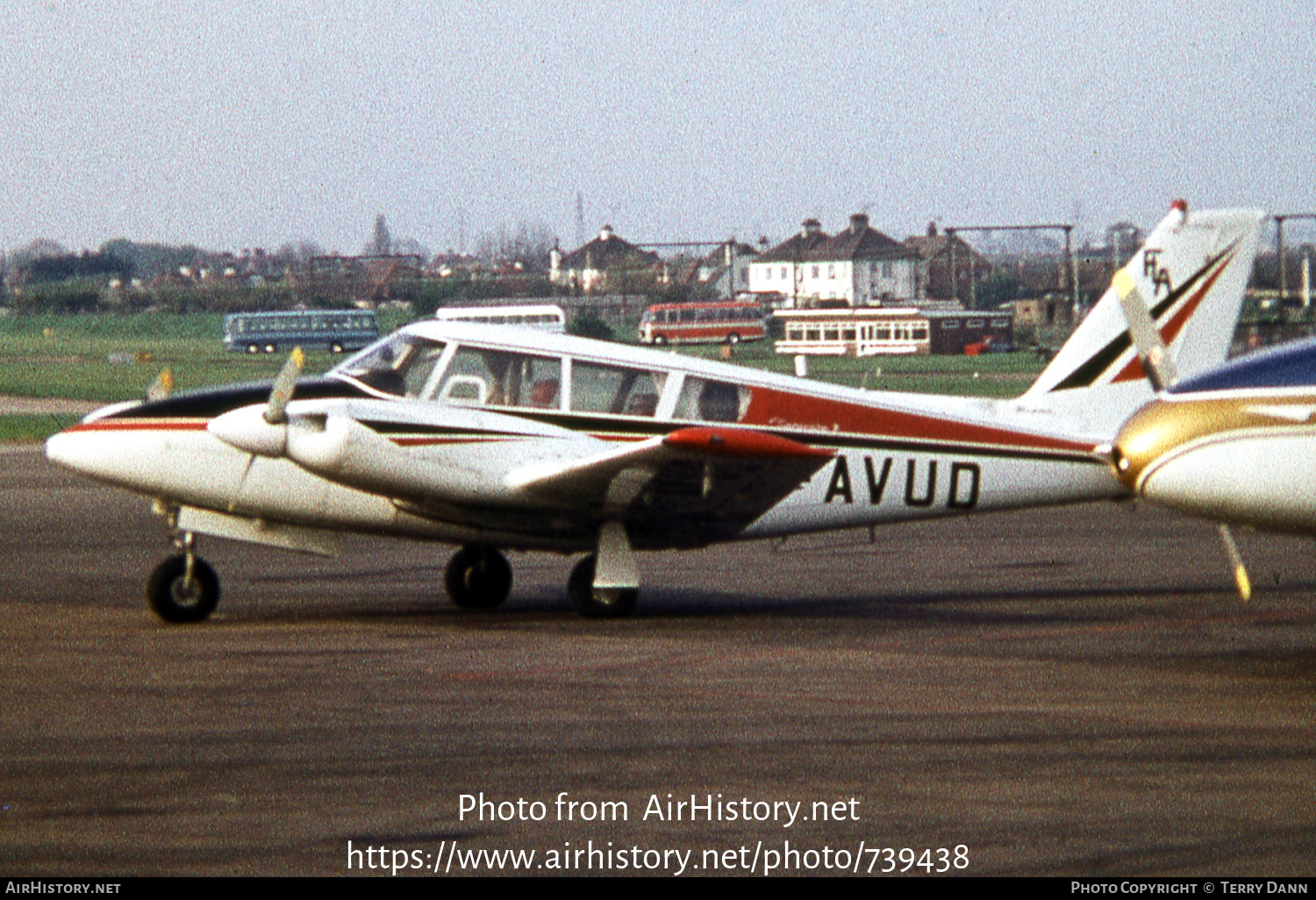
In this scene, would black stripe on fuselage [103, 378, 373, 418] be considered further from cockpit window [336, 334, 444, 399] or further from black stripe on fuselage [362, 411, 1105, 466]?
black stripe on fuselage [362, 411, 1105, 466]

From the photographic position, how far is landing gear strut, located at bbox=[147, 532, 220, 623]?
12.1m

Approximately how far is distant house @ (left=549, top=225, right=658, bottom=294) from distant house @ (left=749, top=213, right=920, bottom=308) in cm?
818

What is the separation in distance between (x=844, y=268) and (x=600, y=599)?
64.4 m

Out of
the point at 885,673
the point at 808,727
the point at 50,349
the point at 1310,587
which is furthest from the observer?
the point at 50,349

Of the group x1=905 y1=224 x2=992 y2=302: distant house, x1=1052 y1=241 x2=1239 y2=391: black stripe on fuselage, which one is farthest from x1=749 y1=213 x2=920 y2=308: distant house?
x1=1052 y1=241 x2=1239 y2=391: black stripe on fuselage

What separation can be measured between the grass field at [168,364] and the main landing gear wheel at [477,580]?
2266 centimetres

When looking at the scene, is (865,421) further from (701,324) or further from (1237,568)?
(701,324)

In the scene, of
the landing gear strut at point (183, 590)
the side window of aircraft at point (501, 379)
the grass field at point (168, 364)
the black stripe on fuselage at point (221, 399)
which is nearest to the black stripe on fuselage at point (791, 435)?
the side window of aircraft at point (501, 379)

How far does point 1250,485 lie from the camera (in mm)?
9320

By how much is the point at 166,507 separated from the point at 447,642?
8.72ft

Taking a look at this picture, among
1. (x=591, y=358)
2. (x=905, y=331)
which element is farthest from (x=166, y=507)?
(x=905, y=331)

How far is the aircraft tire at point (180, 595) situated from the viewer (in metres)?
12.1

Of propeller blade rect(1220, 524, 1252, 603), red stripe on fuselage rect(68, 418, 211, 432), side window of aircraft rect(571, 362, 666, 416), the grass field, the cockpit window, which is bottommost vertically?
the grass field

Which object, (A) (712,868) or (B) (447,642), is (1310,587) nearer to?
(B) (447,642)
